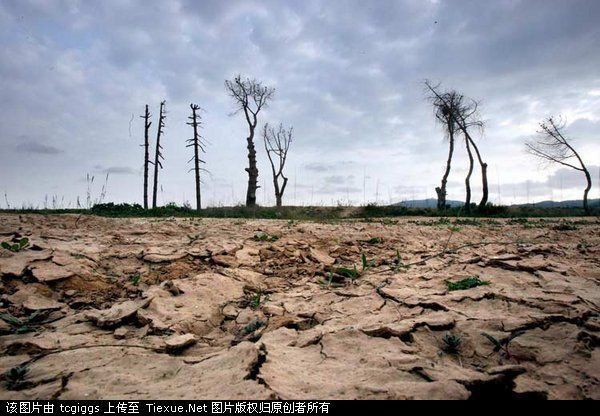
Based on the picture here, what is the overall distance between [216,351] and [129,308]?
114 centimetres

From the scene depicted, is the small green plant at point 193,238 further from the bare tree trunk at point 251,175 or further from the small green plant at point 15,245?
the bare tree trunk at point 251,175

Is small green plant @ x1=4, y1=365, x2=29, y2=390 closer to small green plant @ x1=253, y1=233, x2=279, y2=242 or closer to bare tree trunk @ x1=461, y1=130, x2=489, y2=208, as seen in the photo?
small green plant @ x1=253, y1=233, x2=279, y2=242

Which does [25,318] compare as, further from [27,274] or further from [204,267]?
[204,267]

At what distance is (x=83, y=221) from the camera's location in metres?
6.55

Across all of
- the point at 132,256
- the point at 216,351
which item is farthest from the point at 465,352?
the point at 132,256

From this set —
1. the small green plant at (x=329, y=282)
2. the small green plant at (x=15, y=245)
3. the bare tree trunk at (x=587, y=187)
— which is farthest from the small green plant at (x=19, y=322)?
the bare tree trunk at (x=587, y=187)

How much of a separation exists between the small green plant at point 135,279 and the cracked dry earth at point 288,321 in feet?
0.05

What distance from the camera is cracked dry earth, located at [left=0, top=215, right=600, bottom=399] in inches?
70.0

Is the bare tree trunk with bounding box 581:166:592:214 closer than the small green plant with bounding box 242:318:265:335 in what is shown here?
No

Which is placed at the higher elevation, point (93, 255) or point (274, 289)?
point (93, 255)

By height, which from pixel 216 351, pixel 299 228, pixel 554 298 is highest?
pixel 299 228

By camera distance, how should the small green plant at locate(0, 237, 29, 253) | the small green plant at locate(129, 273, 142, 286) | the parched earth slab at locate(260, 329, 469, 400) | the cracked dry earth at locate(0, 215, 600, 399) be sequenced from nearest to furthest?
1. the parched earth slab at locate(260, 329, 469, 400)
2. the cracked dry earth at locate(0, 215, 600, 399)
3. the small green plant at locate(129, 273, 142, 286)
4. the small green plant at locate(0, 237, 29, 253)

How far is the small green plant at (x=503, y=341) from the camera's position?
6.65 feet

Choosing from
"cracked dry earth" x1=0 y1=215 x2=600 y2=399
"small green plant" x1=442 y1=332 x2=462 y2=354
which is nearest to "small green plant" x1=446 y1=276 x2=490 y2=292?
"cracked dry earth" x1=0 y1=215 x2=600 y2=399
